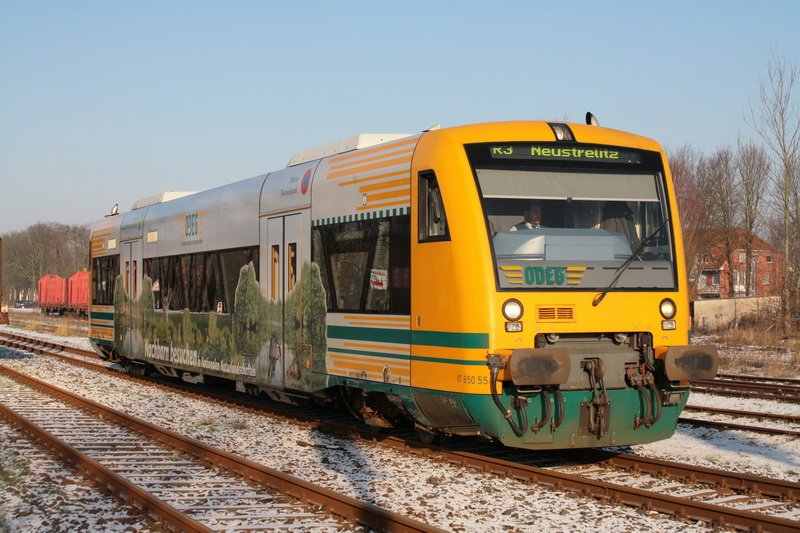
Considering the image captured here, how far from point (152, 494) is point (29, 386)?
1125 centimetres

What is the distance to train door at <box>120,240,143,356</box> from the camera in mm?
18781

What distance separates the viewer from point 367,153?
34.6ft

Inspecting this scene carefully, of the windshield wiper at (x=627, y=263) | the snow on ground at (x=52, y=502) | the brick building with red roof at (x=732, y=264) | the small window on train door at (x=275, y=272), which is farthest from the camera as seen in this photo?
the brick building with red roof at (x=732, y=264)

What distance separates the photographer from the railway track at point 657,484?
702 cm

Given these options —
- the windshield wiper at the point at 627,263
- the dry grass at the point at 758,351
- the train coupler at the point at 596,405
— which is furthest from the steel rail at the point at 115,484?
the dry grass at the point at 758,351

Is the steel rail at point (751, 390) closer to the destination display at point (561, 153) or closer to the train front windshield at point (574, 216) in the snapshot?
the train front windshield at point (574, 216)

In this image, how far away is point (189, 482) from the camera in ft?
28.6

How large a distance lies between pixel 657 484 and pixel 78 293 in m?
60.7

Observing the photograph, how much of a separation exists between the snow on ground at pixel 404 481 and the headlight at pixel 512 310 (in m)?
1.51

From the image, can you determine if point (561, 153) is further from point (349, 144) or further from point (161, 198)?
point (161, 198)

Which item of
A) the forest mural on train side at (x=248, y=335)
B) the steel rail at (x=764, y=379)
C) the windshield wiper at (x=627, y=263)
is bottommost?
the steel rail at (x=764, y=379)

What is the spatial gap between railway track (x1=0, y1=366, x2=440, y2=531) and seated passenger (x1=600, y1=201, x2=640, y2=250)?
383 centimetres

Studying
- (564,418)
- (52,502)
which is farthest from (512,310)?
(52,502)

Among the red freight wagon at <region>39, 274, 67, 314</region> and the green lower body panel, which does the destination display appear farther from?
the red freight wagon at <region>39, 274, 67, 314</region>
